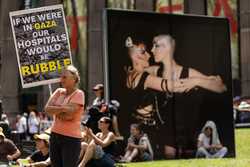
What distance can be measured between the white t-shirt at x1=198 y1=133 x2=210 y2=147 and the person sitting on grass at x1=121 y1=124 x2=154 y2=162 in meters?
1.33

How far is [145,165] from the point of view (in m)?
12.2

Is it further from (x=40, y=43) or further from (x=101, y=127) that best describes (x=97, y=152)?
(x=40, y=43)

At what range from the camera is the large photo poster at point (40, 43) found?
1091cm

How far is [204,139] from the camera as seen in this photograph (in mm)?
14289

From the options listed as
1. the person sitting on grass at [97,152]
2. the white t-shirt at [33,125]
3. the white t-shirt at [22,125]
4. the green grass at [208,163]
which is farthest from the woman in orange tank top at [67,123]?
the white t-shirt at [22,125]

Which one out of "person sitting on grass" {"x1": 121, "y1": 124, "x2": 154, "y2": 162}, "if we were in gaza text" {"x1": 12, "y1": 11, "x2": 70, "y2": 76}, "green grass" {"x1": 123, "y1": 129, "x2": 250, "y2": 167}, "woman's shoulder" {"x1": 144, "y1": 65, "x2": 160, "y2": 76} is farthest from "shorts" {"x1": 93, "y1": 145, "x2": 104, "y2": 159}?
"woman's shoulder" {"x1": 144, "y1": 65, "x2": 160, "y2": 76}

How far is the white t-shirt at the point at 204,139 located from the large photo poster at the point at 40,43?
4.67 meters

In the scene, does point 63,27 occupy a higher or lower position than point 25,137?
higher

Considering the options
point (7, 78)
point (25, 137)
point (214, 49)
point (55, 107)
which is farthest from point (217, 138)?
point (7, 78)

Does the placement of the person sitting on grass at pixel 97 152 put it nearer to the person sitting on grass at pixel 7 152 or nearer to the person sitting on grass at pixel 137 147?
the person sitting on grass at pixel 7 152

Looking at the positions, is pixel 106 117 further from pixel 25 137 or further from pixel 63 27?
pixel 25 137

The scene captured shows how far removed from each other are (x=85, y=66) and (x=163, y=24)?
24.7m

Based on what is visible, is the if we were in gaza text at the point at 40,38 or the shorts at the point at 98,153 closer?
the shorts at the point at 98,153

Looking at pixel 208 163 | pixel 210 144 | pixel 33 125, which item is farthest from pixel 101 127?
pixel 33 125
